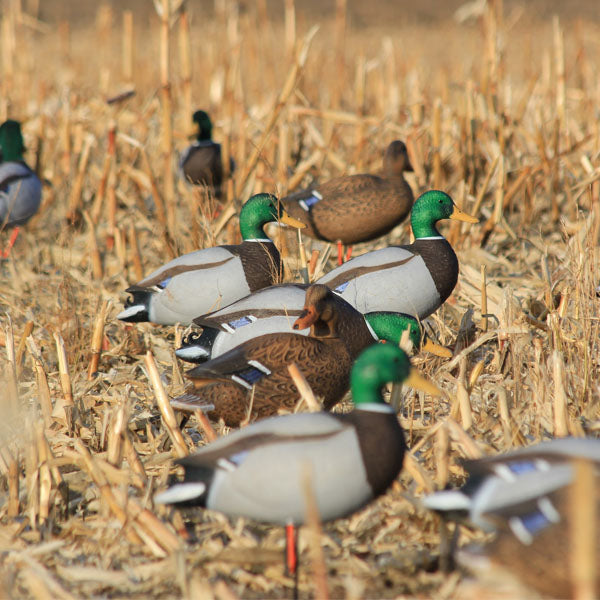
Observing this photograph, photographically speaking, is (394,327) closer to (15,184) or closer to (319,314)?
(319,314)

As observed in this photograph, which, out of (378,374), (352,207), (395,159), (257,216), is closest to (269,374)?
(378,374)

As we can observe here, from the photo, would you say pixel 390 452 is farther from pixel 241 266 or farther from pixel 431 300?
pixel 241 266

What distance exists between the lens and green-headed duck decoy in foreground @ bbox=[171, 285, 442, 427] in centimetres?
319

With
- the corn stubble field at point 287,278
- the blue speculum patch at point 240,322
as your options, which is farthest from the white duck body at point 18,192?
the blue speculum patch at point 240,322

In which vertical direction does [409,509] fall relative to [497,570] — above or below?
below

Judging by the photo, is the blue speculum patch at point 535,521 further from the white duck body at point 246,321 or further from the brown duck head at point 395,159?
the brown duck head at point 395,159

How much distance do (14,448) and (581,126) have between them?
19.1ft

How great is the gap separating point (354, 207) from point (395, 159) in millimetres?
585

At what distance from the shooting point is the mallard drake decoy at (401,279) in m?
4.30

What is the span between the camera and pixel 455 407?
323cm

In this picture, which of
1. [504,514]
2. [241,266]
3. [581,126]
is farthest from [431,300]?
[581,126]

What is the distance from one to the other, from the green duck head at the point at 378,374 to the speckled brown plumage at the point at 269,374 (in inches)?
23.8

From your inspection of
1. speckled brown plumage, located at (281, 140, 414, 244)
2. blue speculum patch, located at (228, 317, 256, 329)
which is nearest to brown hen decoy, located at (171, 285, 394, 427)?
blue speculum patch, located at (228, 317, 256, 329)

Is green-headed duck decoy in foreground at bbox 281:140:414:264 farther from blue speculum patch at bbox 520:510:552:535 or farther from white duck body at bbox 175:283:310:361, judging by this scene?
blue speculum patch at bbox 520:510:552:535
